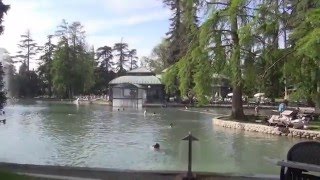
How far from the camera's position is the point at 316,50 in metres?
12.8

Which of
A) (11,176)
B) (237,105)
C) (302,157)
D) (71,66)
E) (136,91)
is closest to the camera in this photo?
(302,157)

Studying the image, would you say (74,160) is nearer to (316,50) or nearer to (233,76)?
(316,50)

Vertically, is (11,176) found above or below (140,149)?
above

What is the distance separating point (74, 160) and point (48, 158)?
104cm

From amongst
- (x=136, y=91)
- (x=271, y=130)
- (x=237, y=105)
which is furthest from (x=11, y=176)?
(x=136, y=91)

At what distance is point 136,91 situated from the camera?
58562 millimetres

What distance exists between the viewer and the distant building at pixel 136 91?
58.2m

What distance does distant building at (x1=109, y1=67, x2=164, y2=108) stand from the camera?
58.2 m

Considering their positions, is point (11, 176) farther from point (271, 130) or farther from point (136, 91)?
point (136, 91)

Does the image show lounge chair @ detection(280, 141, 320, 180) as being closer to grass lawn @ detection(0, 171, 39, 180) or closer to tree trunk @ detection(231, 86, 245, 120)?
grass lawn @ detection(0, 171, 39, 180)

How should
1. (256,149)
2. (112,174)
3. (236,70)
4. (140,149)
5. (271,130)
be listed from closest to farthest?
1. (112,174)
2. (140,149)
3. (256,149)
4. (271,130)
5. (236,70)

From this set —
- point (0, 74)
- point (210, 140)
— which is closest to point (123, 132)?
point (210, 140)

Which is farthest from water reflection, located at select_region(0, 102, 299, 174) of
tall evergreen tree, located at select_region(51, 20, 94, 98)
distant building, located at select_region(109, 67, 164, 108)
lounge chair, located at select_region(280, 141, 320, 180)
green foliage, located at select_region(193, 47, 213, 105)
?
tall evergreen tree, located at select_region(51, 20, 94, 98)

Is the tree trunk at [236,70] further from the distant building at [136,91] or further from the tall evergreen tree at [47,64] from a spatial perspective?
the tall evergreen tree at [47,64]
